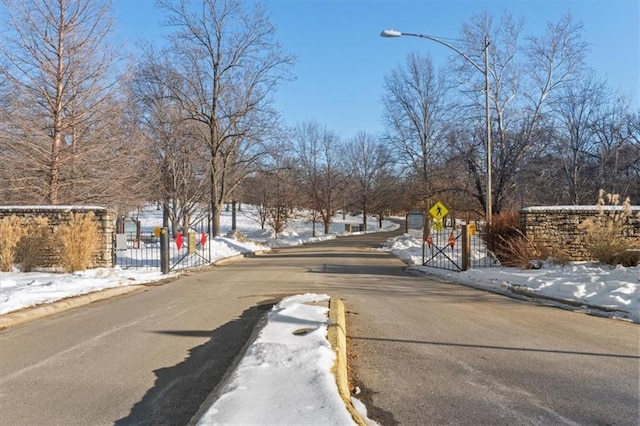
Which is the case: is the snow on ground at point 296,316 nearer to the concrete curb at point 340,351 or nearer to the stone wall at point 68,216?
the concrete curb at point 340,351

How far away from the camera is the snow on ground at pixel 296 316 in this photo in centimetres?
403

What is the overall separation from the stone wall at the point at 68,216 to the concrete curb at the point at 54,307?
14.4ft

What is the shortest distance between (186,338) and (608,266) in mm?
11279

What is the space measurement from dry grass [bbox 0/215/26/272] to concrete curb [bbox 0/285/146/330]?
4.73 m

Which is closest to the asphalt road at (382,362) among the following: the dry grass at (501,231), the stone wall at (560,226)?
the stone wall at (560,226)

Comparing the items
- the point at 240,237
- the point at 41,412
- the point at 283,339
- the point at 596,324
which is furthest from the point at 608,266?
the point at 240,237

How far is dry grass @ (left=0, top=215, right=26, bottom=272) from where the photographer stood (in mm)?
15008

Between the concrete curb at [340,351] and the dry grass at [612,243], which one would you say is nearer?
the concrete curb at [340,351]

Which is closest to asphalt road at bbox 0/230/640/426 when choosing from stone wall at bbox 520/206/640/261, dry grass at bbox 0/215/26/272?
dry grass at bbox 0/215/26/272

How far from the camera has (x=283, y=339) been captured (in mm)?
6340

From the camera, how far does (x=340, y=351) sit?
574cm

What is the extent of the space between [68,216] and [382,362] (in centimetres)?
1378

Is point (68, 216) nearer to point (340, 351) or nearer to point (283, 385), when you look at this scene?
point (340, 351)

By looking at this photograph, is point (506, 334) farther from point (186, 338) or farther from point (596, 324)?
point (186, 338)
